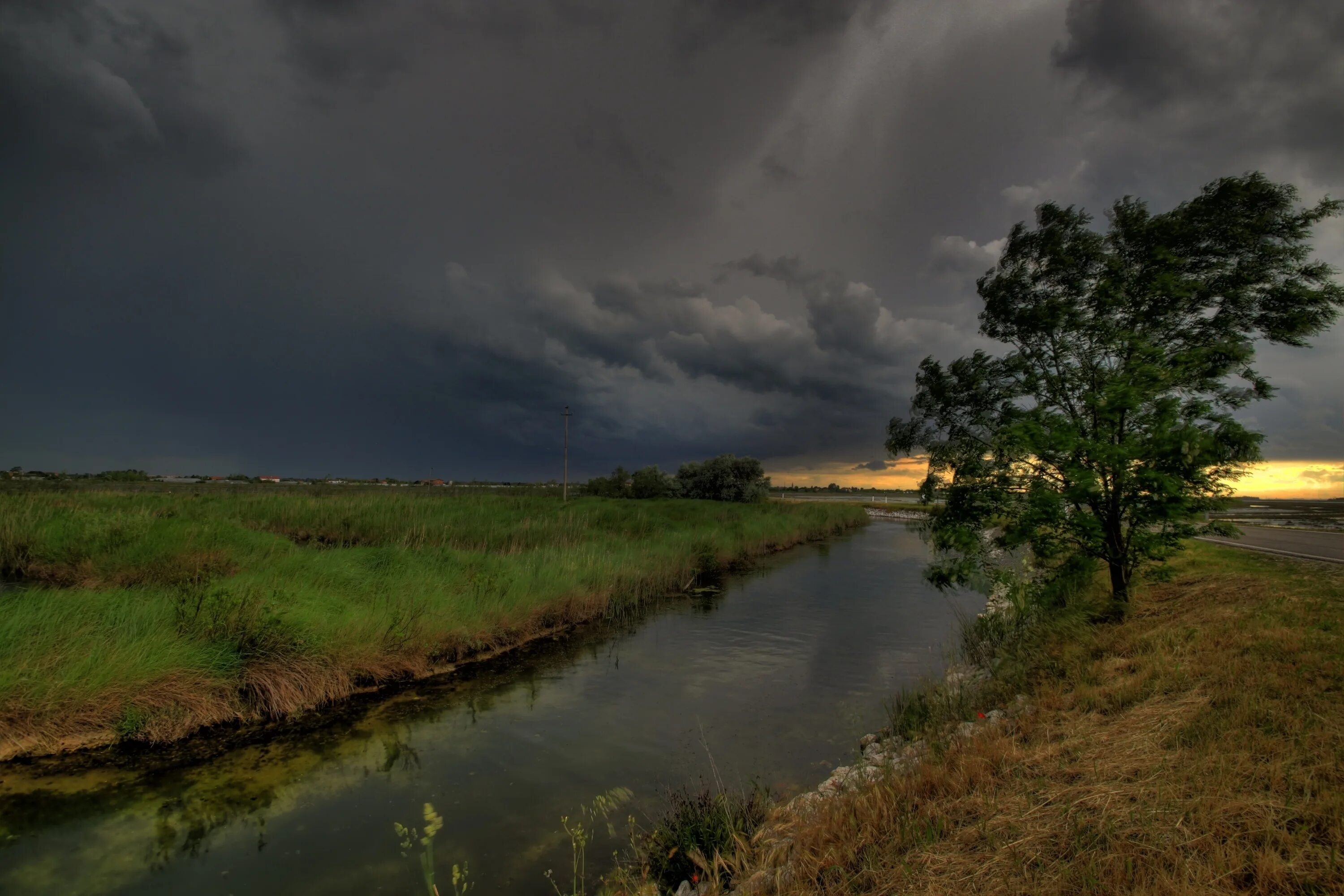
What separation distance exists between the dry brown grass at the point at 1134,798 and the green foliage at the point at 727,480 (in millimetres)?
54783

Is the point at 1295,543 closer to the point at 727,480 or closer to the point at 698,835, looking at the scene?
the point at 698,835

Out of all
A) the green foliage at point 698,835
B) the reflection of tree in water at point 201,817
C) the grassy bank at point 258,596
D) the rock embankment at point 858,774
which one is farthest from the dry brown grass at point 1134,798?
the grassy bank at point 258,596

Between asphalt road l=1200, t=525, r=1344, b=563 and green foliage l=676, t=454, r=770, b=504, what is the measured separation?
4055 cm

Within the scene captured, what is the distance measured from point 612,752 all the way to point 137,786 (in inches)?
234

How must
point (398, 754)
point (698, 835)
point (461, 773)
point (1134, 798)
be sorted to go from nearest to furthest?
point (1134, 798) < point (698, 835) < point (461, 773) < point (398, 754)

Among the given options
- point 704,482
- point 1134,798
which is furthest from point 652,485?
point 1134,798

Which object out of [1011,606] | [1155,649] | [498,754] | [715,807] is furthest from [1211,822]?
[1011,606]

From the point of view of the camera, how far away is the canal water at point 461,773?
5949mm

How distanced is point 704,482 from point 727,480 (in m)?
2.77

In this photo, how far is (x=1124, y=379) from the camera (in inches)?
424

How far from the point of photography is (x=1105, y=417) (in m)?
10.7

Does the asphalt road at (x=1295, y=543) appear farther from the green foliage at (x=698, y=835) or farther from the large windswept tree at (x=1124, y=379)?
the green foliage at (x=698, y=835)

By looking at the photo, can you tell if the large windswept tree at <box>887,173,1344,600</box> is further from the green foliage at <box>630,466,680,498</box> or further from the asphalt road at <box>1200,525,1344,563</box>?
the green foliage at <box>630,466,680,498</box>

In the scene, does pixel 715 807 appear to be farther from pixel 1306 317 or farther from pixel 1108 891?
pixel 1306 317
